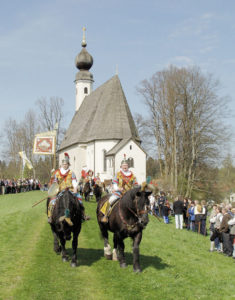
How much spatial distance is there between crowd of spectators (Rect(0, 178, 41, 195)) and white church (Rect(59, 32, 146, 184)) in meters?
8.67

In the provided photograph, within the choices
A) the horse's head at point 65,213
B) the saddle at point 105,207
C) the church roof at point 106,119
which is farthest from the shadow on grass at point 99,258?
the church roof at point 106,119

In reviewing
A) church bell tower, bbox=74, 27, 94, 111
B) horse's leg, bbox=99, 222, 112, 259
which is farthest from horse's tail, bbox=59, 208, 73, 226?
church bell tower, bbox=74, 27, 94, 111

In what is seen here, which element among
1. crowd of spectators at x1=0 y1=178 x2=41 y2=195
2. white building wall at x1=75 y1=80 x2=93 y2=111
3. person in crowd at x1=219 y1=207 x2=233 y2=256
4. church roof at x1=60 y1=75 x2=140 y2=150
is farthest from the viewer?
white building wall at x1=75 y1=80 x2=93 y2=111

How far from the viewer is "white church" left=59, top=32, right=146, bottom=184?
46562mm

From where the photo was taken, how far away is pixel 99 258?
33.5ft

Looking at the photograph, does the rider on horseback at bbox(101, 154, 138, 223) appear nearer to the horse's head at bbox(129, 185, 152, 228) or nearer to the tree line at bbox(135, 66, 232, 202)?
the horse's head at bbox(129, 185, 152, 228)

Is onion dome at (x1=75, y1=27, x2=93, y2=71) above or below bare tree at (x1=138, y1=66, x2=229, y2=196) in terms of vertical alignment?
above

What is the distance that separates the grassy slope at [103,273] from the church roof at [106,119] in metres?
35.5

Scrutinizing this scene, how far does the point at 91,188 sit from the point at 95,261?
17.2 m

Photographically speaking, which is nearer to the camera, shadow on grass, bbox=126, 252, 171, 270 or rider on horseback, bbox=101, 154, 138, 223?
shadow on grass, bbox=126, 252, 171, 270

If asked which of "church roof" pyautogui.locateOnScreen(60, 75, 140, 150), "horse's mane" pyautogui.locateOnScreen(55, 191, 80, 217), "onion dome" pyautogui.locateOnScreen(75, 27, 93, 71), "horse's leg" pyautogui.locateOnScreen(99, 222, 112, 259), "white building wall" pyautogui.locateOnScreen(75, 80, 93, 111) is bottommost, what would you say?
"horse's leg" pyautogui.locateOnScreen(99, 222, 112, 259)

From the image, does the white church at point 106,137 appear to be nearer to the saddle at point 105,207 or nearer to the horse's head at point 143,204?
the saddle at point 105,207

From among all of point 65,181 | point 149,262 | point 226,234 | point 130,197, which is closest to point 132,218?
point 130,197

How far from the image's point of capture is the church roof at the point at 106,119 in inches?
1960
